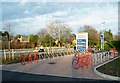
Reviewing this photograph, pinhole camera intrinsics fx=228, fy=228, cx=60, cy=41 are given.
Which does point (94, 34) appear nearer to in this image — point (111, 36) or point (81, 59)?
point (111, 36)

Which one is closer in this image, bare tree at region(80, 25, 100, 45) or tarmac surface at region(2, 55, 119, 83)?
tarmac surface at region(2, 55, 119, 83)

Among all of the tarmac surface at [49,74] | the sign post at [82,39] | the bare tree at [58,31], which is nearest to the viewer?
A: the tarmac surface at [49,74]

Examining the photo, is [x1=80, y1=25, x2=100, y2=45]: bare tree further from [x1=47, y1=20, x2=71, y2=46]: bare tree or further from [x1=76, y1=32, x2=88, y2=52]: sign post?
[x1=76, y1=32, x2=88, y2=52]: sign post

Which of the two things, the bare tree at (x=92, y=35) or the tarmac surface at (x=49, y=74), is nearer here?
the tarmac surface at (x=49, y=74)

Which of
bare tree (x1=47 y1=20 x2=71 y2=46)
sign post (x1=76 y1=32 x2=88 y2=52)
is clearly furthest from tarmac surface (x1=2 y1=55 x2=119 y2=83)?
bare tree (x1=47 y1=20 x2=71 y2=46)

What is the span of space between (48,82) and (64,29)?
186 feet

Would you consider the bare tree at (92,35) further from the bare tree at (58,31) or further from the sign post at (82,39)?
the sign post at (82,39)

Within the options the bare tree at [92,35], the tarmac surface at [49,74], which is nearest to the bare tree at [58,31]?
the bare tree at [92,35]

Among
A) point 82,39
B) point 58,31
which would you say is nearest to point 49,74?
point 82,39

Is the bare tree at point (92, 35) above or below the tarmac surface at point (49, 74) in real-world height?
above

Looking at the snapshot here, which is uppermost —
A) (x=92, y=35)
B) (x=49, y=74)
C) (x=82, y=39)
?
(x=92, y=35)

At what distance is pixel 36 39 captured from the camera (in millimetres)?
73000

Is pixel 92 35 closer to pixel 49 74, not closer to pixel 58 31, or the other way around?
pixel 58 31

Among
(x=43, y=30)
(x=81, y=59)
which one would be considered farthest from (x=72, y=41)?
(x=81, y=59)
